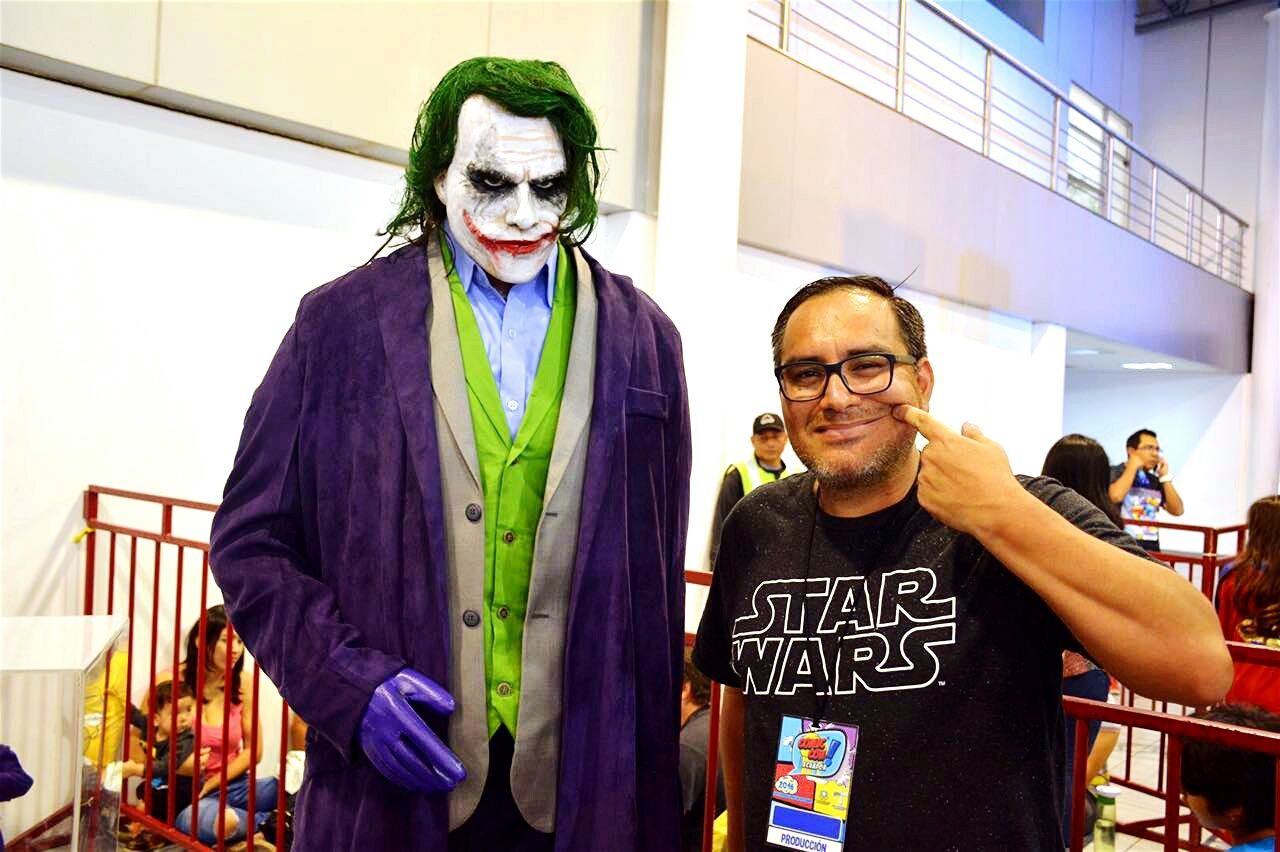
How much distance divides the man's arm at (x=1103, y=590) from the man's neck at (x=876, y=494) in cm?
17

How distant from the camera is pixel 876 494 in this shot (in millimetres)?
1407

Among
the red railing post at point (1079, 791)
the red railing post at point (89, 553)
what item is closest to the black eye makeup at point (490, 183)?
the red railing post at point (1079, 791)

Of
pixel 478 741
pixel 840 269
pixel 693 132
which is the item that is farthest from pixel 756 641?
pixel 840 269

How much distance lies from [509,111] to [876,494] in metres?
0.74

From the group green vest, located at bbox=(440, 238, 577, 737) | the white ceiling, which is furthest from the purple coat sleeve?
the white ceiling

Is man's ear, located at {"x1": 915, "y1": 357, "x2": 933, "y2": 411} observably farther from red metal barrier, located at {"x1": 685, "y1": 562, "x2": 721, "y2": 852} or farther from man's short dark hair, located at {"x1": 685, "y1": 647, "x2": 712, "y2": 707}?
man's short dark hair, located at {"x1": 685, "y1": 647, "x2": 712, "y2": 707}

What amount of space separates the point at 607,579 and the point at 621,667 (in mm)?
120

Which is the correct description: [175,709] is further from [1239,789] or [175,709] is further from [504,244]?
[1239,789]

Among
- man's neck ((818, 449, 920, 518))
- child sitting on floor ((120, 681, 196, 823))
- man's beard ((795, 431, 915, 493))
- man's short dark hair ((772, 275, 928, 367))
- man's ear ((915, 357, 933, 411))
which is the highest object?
man's short dark hair ((772, 275, 928, 367))

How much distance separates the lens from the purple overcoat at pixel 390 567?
133 cm

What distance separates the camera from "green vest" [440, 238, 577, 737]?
4.55 ft

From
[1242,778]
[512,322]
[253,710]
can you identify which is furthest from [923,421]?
[253,710]

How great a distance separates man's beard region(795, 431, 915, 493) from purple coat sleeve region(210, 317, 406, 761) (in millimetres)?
596

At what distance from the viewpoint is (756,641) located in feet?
4.64
